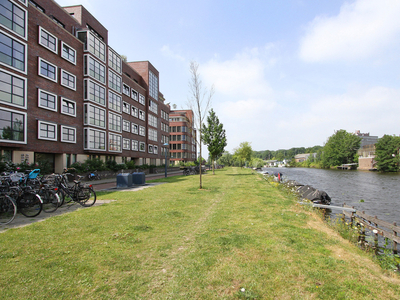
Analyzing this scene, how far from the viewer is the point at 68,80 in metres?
24.4

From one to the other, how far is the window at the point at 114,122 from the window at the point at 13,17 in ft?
44.3

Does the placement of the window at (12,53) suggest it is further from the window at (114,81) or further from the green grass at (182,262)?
the green grass at (182,262)

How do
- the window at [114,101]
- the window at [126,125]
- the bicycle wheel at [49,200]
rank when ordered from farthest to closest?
the window at [126,125], the window at [114,101], the bicycle wheel at [49,200]

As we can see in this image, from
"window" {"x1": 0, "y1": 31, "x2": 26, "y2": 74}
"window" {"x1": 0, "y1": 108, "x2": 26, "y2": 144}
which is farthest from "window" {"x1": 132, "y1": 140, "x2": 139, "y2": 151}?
"window" {"x1": 0, "y1": 31, "x2": 26, "y2": 74}

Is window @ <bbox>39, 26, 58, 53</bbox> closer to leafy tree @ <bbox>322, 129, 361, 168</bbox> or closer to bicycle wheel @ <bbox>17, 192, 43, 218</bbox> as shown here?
bicycle wheel @ <bbox>17, 192, 43, 218</bbox>

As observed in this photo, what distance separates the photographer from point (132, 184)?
1836cm

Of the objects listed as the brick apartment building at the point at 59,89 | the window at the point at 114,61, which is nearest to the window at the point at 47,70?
the brick apartment building at the point at 59,89

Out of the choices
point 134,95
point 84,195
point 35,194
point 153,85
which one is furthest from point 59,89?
point 153,85

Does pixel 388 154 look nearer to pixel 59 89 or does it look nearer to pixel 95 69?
pixel 95 69

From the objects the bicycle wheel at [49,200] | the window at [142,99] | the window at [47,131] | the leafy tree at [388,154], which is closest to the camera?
Result: the bicycle wheel at [49,200]

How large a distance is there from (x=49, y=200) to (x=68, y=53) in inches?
879

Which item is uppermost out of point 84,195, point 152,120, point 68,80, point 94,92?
point 68,80

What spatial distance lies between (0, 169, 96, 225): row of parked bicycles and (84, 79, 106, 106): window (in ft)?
67.5

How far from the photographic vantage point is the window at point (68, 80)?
929 inches
